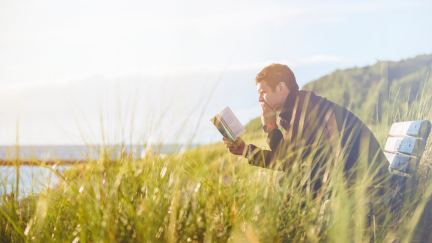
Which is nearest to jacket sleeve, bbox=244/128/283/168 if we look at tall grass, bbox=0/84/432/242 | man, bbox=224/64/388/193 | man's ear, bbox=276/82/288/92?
man, bbox=224/64/388/193

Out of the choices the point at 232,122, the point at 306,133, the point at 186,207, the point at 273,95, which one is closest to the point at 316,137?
the point at 306,133

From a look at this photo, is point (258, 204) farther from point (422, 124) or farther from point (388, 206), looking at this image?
point (422, 124)

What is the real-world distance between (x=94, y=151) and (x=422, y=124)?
2647 millimetres

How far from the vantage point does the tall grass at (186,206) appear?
9.97 ft

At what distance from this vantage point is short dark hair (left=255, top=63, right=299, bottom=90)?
4.19 metres

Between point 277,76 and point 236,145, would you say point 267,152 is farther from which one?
point 277,76

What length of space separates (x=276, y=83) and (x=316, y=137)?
50 centimetres

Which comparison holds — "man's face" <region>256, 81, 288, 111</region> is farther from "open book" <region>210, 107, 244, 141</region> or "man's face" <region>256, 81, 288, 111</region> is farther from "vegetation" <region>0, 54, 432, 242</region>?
"vegetation" <region>0, 54, 432, 242</region>

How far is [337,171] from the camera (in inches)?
145

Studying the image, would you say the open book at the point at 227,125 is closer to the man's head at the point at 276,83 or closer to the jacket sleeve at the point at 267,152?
the jacket sleeve at the point at 267,152

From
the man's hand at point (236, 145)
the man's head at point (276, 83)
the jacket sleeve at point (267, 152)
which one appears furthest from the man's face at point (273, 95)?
the man's hand at point (236, 145)

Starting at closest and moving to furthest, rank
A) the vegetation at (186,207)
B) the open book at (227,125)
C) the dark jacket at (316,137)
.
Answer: the vegetation at (186,207)
the dark jacket at (316,137)
the open book at (227,125)

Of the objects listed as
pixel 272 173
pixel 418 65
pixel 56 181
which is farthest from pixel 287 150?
pixel 418 65

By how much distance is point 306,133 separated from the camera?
13.1 feet
